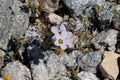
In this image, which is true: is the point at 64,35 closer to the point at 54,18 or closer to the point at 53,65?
the point at 53,65

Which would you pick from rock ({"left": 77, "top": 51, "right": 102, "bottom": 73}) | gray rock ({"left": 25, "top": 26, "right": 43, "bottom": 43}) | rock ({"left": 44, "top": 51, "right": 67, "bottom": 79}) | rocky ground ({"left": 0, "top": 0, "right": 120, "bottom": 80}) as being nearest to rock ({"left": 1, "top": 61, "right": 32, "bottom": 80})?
rocky ground ({"left": 0, "top": 0, "right": 120, "bottom": 80})

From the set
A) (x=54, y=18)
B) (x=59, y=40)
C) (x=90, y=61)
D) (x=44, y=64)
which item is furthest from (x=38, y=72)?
(x=54, y=18)

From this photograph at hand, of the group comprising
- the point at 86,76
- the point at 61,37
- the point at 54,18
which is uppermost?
the point at 54,18

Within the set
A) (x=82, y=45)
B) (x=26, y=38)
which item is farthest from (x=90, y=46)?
(x=26, y=38)

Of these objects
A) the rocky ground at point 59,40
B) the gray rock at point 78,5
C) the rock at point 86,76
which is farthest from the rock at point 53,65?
the gray rock at point 78,5

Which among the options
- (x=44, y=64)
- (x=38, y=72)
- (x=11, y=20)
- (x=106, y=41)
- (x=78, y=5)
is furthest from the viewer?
(x=78, y=5)

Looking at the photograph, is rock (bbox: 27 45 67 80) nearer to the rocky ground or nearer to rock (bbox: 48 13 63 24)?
the rocky ground

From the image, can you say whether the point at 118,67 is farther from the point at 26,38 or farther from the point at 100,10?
the point at 26,38
